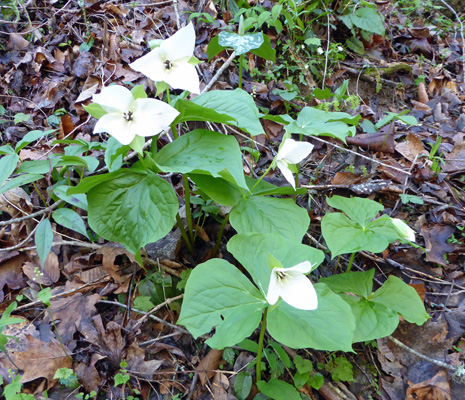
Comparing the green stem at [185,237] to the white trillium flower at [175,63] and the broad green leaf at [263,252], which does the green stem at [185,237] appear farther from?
the white trillium flower at [175,63]

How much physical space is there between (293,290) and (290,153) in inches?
26.9

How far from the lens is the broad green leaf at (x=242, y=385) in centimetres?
161

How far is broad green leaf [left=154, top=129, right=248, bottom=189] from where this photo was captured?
4.85 ft

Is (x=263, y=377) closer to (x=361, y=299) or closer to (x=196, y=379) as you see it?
(x=196, y=379)

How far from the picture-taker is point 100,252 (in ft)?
6.77

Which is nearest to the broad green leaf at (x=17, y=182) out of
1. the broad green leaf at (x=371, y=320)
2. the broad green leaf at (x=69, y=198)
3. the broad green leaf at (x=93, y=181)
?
the broad green leaf at (x=69, y=198)

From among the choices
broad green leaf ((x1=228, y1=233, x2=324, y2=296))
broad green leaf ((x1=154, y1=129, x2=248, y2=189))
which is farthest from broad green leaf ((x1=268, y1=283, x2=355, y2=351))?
broad green leaf ((x1=154, y1=129, x2=248, y2=189))

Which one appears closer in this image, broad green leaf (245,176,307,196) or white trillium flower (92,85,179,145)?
white trillium flower (92,85,179,145)

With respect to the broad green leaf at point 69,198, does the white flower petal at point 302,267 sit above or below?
above

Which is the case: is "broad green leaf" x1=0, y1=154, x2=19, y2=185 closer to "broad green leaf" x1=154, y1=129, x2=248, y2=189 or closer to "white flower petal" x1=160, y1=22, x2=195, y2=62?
"broad green leaf" x1=154, y1=129, x2=248, y2=189

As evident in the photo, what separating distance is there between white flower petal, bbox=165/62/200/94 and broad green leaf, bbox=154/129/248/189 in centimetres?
28

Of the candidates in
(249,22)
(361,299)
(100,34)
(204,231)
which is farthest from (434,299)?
(100,34)

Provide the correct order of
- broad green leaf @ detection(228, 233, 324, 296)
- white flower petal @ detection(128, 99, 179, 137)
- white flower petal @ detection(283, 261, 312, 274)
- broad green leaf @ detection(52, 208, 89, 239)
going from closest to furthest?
white flower petal @ detection(283, 261, 312, 274)
white flower petal @ detection(128, 99, 179, 137)
broad green leaf @ detection(228, 233, 324, 296)
broad green leaf @ detection(52, 208, 89, 239)

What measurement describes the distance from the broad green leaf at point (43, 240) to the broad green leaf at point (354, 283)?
1.48 metres
